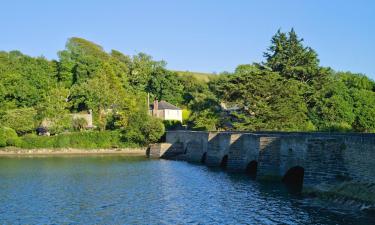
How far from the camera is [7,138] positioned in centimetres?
6825

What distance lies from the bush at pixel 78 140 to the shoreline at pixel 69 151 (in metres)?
0.72

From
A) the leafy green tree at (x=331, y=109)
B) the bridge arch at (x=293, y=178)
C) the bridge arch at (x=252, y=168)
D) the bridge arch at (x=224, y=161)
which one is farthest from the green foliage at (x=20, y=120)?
the bridge arch at (x=293, y=178)

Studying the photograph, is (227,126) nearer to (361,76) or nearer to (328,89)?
(328,89)

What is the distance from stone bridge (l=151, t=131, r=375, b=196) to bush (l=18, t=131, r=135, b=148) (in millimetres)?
19921

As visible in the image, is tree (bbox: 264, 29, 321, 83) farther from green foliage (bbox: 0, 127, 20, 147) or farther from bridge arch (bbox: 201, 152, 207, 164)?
green foliage (bbox: 0, 127, 20, 147)

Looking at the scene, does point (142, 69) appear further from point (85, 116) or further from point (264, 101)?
point (264, 101)

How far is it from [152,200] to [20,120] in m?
49.7

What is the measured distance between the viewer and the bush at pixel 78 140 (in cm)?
6869

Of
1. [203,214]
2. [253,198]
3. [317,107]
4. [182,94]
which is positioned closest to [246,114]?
[317,107]

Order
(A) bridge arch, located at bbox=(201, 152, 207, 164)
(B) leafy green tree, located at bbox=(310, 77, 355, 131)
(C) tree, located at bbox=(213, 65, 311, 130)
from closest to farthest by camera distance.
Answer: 1. (A) bridge arch, located at bbox=(201, 152, 207, 164)
2. (C) tree, located at bbox=(213, 65, 311, 130)
3. (B) leafy green tree, located at bbox=(310, 77, 355, 131)

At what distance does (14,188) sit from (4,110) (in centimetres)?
4664

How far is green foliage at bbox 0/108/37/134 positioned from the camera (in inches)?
2820

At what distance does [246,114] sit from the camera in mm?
60000

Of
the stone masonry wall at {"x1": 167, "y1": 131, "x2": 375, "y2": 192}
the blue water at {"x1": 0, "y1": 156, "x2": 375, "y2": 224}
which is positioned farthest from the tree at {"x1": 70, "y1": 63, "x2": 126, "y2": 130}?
the blue water at {"x1": 0, "y1": 156, "x2": 375, "y2": 224}
